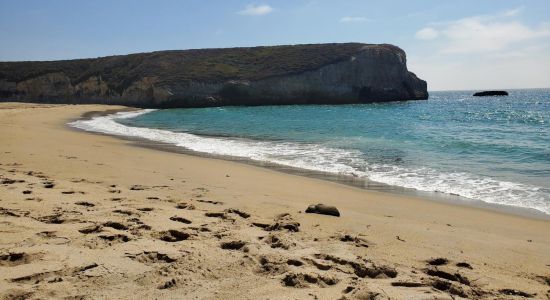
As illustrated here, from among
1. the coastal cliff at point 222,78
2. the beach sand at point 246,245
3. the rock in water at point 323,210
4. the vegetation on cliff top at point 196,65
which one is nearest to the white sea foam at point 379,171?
the beach sand at point 246,245

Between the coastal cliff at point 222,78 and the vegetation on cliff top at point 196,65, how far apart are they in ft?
0.54

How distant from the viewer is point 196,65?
7406 centimetres

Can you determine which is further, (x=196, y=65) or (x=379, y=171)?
(x=196, y=65)

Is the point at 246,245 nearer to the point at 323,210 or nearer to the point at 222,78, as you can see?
the point at 323,210

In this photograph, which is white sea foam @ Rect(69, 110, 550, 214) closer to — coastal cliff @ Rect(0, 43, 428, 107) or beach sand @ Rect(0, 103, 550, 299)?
beach sand @ Rect(0, 103, 550, 299)

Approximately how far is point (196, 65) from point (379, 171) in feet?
220

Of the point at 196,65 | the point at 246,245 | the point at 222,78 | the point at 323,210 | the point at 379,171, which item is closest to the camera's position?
the point at 246,245

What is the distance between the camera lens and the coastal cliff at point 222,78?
225 ft

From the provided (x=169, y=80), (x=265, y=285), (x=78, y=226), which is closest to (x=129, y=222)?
(x=78, y=226)

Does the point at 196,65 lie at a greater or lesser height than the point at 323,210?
greater

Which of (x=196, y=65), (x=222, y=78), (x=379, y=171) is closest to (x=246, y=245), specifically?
(x=379, y=171)

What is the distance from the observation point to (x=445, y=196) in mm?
8258

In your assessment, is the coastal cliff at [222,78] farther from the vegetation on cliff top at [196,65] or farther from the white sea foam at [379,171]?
the white sea foam at [379,171]

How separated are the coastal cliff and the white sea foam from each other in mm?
51597
